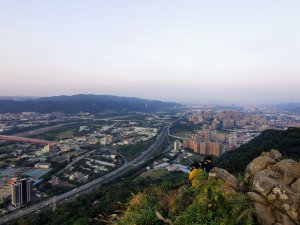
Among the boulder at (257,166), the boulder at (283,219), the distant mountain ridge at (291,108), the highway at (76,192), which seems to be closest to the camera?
the boulder at (283,219)

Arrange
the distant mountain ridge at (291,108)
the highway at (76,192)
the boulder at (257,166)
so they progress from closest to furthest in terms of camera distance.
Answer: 1. the boulder at (257,166)
2. the highway at (76,192)
3. the distant mountain ridge at (291,108)

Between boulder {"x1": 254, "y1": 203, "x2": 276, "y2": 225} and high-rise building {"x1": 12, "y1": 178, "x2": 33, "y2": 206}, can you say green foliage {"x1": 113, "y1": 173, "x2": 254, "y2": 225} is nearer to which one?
boulder {"x1": 254, "y1": 203, "x2": 276, "y2": 225}

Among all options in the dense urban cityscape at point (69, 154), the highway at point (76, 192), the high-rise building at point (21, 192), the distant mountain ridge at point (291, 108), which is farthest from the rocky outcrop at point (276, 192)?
the distant mountain ridge at point (291, 108)

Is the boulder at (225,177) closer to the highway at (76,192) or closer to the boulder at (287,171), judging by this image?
the boulder at (287,171)

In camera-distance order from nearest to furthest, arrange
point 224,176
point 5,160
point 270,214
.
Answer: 1. point 270,214
2. point 224,176
3. point 5,160

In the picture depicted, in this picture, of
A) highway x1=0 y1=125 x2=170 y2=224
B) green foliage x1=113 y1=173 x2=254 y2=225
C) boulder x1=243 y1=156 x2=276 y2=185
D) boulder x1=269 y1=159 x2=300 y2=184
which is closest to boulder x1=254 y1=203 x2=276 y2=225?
green foliage x1=113 y1=173 x2=254 y2=225

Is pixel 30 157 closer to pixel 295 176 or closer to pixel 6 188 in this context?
pixel 6 188

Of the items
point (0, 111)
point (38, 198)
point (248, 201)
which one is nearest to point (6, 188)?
point (38, 198)

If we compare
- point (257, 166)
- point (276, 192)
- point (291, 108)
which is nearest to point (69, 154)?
point (257, 166)
